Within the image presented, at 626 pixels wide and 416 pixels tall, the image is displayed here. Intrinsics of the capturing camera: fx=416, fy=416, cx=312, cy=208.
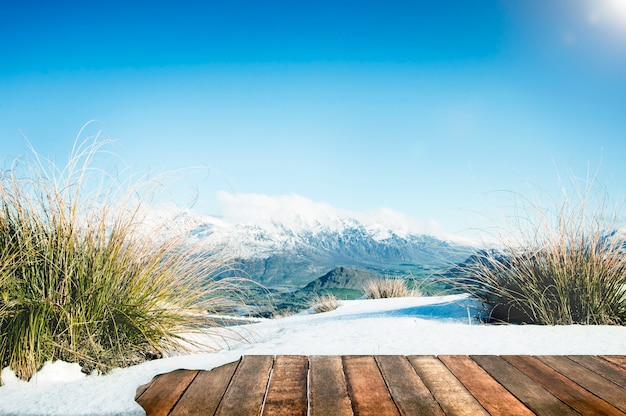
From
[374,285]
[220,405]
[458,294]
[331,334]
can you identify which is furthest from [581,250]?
[374,285]

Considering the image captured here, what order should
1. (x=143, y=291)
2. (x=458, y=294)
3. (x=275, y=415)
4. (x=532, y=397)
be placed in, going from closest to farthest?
1. (x=275, y=415)
2. (x=532, y=397)
3. (x=143, y=291)
4. (x=458, y=294)

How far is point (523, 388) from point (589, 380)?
317 mm

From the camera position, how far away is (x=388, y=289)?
6.74m

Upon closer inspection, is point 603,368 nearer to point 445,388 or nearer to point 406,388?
point 445,388

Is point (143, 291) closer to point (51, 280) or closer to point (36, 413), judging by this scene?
point (51, 280)

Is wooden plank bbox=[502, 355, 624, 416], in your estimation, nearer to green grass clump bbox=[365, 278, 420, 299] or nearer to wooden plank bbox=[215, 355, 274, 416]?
wooden plank bbox=[215, 355, 274, 416]

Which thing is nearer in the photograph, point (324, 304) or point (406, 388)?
point (406, 388)

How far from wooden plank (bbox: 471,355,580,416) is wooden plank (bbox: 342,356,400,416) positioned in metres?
0.44

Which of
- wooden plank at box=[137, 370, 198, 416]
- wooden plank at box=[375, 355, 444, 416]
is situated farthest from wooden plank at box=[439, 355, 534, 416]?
wooden plank at box=[137, 370, 198, 416]

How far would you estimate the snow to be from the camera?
1418 millimetres

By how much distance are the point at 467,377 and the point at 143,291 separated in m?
1.48

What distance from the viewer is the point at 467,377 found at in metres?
1.57

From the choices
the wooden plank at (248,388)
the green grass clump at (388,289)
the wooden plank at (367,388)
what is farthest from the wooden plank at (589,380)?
the green grass clump at (388,289)

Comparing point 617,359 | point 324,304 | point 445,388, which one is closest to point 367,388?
point 445,388
